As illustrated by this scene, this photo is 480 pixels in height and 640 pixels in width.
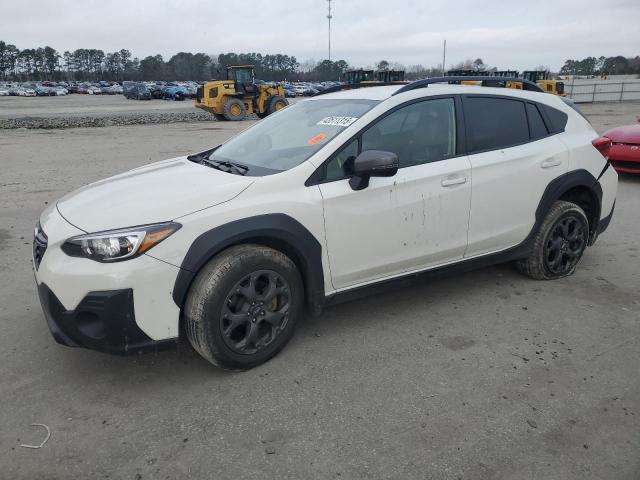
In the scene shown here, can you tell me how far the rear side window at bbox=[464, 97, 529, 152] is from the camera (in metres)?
4.05

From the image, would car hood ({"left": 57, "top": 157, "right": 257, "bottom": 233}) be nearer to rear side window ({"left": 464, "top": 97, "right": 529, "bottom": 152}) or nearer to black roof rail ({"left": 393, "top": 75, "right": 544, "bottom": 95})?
black roof rail ({"left": 393, "top": 75, "right": 544, "bottom": 95})

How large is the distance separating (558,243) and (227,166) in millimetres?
2837

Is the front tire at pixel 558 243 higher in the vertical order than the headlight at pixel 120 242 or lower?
lower

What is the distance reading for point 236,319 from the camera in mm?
3102

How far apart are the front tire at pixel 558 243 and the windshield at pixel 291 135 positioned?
188 cm

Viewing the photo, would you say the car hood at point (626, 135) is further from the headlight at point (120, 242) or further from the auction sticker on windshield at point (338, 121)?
the headlight at point (120, 242)

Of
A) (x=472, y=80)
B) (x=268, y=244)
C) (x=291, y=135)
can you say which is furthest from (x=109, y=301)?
(x=472, y=80)

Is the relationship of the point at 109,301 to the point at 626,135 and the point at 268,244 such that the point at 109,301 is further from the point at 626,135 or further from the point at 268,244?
the point at 626,135

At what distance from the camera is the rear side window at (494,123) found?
13.3ft

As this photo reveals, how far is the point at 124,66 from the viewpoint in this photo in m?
132

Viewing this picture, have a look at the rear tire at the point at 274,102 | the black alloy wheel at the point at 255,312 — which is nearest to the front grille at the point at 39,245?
the black alloy wheel at the point at 255,312

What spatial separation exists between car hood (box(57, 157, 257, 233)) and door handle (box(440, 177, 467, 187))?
53.4 inches

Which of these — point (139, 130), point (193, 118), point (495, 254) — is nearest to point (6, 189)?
point (495, 254)

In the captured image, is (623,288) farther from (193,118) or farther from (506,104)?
(193,118)
